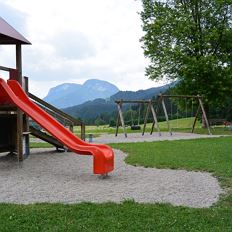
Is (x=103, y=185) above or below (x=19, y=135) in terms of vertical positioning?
below

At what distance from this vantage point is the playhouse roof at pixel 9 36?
12204mm

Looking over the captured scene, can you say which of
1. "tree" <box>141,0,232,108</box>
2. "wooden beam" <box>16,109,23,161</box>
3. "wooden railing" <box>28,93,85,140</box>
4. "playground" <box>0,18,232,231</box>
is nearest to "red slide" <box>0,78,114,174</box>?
"playground" <box>0,18,232,231</box>

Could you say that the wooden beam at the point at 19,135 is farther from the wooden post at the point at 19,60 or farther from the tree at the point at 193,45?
the tree at the point at 193,45

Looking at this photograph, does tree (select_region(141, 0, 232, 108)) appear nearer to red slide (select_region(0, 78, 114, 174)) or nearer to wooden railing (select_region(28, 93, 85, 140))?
wooden railing (select_region(28, 93, 85, 140))

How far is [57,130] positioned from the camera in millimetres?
11344

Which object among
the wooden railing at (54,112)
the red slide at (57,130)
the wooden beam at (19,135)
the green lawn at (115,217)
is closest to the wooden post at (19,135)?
the wooden beam at (19,135)

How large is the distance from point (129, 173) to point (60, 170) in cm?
188

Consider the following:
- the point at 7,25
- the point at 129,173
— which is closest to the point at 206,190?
the point at 129,173

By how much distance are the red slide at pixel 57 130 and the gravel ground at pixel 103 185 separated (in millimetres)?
352

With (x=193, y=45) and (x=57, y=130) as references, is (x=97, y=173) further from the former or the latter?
(x=193, y=45)

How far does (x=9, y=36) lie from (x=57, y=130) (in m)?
3.10

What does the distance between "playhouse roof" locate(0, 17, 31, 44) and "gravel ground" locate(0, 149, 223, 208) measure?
364 cm

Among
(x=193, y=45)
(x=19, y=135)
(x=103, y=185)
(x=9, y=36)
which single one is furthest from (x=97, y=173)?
(x=193, y=45)

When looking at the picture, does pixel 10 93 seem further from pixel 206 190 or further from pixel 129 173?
pixel 206 190
